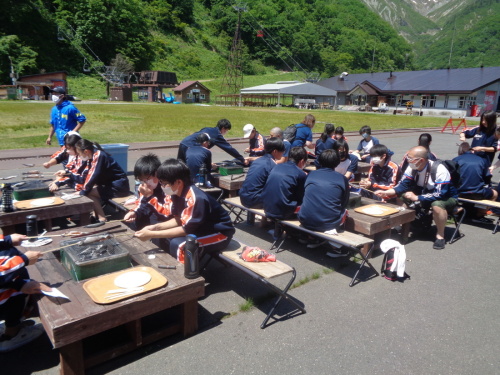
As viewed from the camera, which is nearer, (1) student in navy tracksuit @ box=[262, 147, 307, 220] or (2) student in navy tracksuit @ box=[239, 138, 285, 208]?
(1) student in navy tracksuit @ box=[262, 147, 307, 220]

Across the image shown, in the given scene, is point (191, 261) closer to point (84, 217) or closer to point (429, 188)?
point (84, 217)

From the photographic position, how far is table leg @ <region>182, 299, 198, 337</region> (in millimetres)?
3152

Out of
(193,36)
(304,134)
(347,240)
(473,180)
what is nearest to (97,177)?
(347,240)

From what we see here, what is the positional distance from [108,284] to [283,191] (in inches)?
106

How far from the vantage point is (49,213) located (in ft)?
14.9

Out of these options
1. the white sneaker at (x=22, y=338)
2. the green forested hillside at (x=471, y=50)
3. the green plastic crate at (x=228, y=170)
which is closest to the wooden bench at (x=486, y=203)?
the green plastic crate at (x=228, y=170)

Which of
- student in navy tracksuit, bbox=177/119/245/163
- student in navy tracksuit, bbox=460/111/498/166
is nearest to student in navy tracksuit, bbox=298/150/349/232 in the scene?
student in navy tracksuit, bbox=177/119/245/163

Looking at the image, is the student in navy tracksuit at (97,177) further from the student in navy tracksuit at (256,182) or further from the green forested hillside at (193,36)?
the green forested hillside at (193,36)

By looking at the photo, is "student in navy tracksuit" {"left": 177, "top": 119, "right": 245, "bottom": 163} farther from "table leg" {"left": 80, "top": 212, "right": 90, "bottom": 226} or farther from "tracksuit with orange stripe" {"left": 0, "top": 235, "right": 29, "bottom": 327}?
"tracksuit with orange stripe" {"left": 0, "top": 235, "right": 29, "bottom": 327}

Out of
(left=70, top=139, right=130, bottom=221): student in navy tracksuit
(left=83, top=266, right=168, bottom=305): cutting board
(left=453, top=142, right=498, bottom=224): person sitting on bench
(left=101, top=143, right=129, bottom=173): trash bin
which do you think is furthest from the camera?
(left=101, top=143, right=129, bottom=173): trash bin

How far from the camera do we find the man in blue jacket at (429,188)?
537 centimetres

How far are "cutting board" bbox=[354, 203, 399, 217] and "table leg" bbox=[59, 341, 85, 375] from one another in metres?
3.73

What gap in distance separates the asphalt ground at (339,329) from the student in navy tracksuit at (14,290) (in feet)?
0.37

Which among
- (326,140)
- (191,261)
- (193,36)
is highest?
(193,36)
